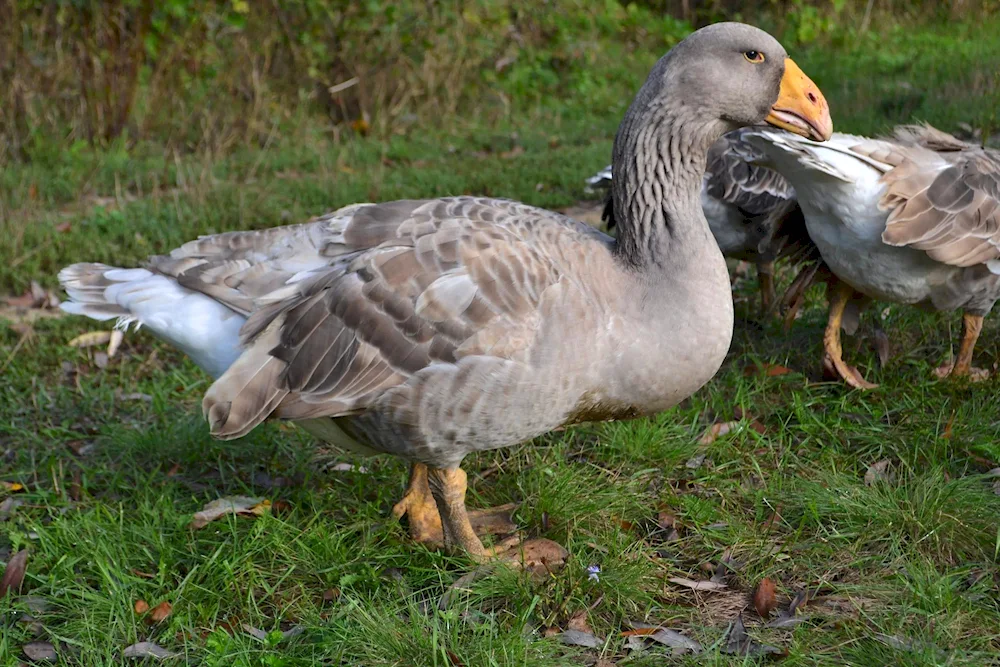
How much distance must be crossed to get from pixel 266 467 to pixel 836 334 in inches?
114

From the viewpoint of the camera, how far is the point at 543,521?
12.8 feet

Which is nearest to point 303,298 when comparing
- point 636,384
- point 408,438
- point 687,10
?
point 408,438

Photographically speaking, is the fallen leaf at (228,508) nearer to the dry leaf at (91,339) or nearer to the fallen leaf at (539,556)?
the fallen leaf at (539,556)

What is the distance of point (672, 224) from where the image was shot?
3.42 m

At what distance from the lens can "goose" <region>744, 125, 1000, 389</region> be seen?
420 cm

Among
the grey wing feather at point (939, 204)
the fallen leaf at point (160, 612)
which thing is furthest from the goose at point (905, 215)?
the fallen leaf at point (160, 612)

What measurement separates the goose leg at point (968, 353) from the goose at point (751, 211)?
84 cm

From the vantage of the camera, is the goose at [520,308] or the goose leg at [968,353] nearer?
the goose at [520,308]

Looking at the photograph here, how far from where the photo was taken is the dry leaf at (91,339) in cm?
554

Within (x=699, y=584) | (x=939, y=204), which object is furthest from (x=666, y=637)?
(x=939, y=204)

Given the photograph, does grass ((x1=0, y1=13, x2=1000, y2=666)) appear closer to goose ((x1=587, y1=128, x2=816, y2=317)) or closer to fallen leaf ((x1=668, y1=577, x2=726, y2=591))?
fallen leaf ((x1=668, y1=577, x2=726, y2=591))

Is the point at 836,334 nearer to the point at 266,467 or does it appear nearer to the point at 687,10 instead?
the point at 266,467

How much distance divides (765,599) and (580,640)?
678 millimetres

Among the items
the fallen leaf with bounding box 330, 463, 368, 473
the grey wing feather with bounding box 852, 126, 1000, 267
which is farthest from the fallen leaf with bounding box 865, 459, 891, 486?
the fallen leaf with bounding box 330, 463, 368, 473
